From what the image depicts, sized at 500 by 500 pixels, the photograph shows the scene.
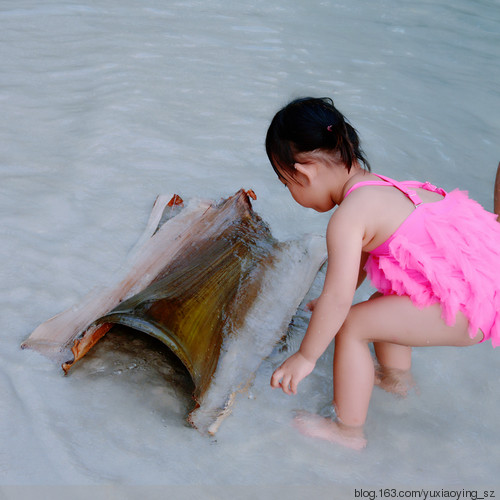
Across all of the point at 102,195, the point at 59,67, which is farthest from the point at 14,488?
the point at 59,67

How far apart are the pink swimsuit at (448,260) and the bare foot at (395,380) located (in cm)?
42

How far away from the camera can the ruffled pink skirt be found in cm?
178

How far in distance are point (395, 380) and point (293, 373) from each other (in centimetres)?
52

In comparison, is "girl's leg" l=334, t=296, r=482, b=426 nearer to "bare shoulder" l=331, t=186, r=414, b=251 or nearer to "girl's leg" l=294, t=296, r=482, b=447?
"girl's leg" l=294, t=296, r=482, b=447

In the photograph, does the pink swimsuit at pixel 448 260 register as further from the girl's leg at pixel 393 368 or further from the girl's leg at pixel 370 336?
the girl's leg at pixel 393 368

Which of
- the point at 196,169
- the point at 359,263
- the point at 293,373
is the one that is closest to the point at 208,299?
the point at 293,373

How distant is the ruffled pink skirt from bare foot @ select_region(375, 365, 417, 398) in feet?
1.35

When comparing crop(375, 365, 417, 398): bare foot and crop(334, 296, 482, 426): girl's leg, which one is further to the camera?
crop(375, 365, 417, 398): bare foot

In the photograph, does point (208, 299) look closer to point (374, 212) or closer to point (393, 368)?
point (374, 212)

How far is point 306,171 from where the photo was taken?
1848 millimetres

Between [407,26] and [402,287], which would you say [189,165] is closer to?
[402,287]

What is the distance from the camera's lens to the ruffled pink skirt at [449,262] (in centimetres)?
178

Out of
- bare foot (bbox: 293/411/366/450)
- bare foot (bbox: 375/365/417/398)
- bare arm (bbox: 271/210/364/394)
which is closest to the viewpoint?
bare arm (bbox: 271/210/364/394)

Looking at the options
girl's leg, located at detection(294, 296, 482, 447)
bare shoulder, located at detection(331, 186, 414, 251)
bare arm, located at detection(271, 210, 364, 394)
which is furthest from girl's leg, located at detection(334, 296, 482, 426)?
bare shoulder, located at detection(331, 186, 414, 251)
